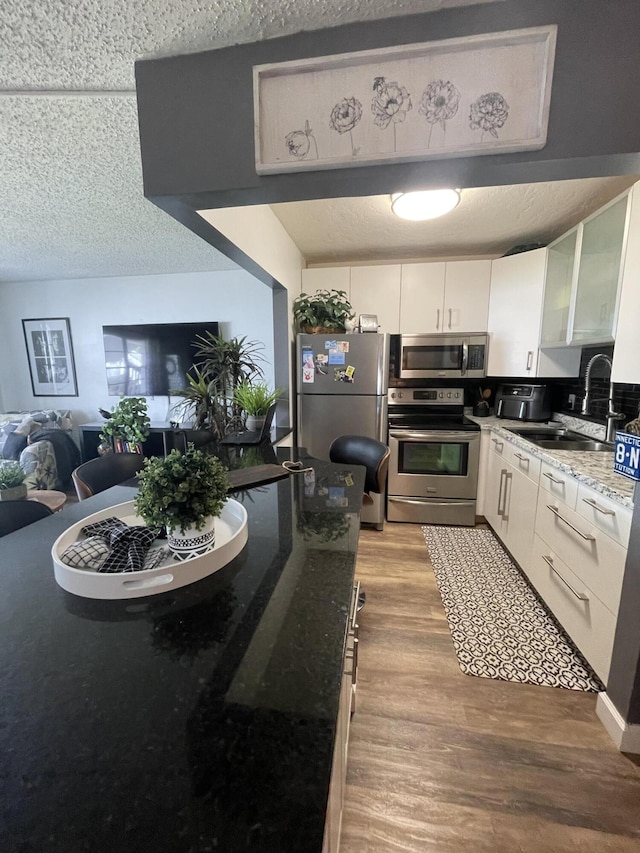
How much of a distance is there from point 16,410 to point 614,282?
5.67 m

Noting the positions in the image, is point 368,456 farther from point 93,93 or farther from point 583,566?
point 93,93

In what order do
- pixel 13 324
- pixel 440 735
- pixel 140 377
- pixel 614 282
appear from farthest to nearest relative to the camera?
pixel 13 324
pixel 140 377
pixel 614 282
pixel 440 735

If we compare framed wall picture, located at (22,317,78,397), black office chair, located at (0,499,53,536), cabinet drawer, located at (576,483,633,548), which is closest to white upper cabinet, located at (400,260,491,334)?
cabinet drawer, located at (576,483,633,548)

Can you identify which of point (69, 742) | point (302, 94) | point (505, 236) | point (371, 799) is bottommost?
point (371, 799)

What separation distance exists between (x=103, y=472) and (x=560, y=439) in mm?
2834

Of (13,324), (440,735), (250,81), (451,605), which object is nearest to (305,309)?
Answer: (250,81)

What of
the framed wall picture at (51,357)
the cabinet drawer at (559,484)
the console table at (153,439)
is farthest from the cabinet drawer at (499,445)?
the framed wall picture at (51,357)

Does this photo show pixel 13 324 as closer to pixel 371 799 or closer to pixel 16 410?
pixel 16 410

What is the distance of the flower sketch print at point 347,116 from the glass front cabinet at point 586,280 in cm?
168

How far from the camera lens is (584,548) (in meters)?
1.60

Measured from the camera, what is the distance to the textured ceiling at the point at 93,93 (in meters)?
0.85

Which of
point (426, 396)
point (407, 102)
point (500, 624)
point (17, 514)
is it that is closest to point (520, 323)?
point (426, 396)

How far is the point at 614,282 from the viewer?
1.91m

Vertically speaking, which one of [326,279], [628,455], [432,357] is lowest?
[628,455]
